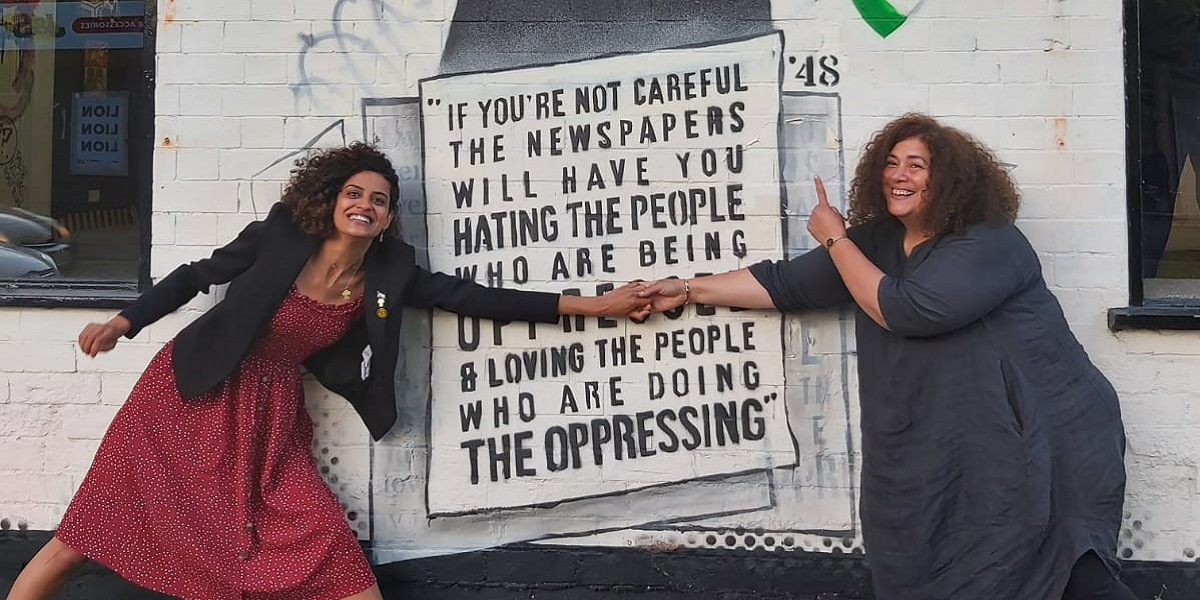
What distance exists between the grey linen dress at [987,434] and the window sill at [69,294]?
265 centimetres

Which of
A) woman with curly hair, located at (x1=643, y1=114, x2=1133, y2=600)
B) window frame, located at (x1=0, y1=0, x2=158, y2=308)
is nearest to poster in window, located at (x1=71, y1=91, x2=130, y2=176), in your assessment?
window frame, located at (x1=0, y1=0, x2=158, y2=308)

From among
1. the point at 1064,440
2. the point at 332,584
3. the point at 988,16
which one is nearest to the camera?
the point at 1064,440

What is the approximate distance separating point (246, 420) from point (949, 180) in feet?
7.57

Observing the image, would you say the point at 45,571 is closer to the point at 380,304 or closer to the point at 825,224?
the point at 380,304

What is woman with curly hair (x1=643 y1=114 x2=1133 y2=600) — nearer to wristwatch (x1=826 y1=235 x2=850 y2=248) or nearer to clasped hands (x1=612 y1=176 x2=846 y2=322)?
wristwatch (x1=826 y1=235 x2=850 y2=248)

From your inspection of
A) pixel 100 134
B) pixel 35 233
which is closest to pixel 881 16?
pixel 100 134

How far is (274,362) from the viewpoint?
3.73 m

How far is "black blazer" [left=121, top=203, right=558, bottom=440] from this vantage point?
3559 mm

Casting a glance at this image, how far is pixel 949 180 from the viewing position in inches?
129

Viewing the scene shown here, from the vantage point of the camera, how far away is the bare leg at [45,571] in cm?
354

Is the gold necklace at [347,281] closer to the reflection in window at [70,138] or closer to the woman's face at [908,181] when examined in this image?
the reflection in window at [70,138]

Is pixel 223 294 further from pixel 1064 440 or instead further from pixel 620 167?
pixel 1064 440

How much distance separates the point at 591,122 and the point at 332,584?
5.77ft

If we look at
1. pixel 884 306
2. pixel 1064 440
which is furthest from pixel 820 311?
pixel 1064 440
